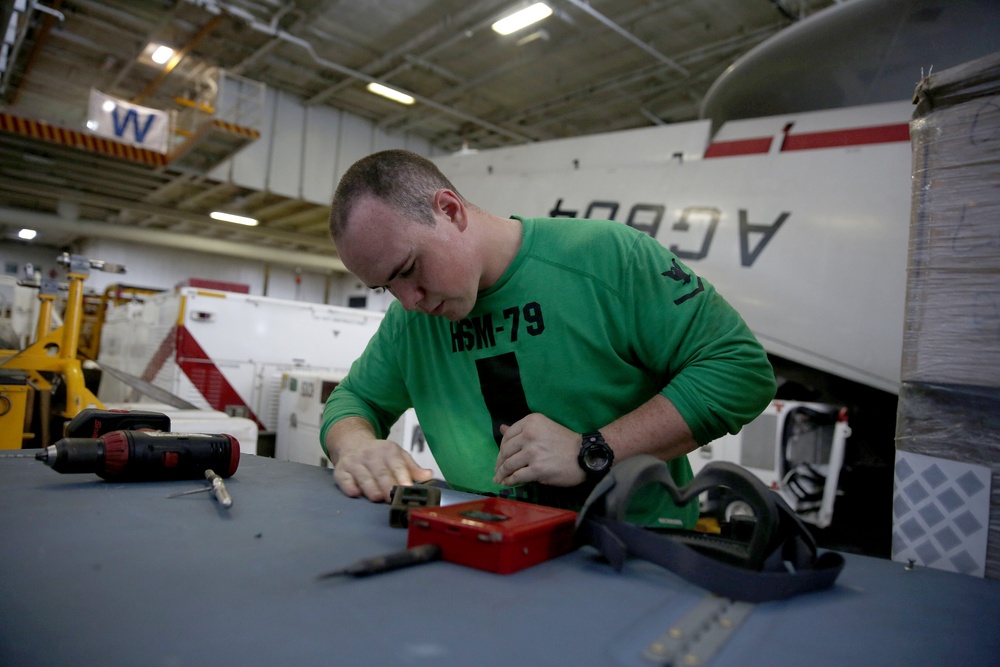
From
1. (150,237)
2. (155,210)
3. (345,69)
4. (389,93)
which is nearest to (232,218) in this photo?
(155,210)

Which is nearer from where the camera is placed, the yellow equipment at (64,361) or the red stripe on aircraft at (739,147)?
the red stripe on aircraft at (739,147)

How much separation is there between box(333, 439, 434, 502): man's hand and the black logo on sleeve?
0.62m

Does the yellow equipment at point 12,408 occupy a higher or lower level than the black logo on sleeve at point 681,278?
lower

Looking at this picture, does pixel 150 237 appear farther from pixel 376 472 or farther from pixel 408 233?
pixel 376 472

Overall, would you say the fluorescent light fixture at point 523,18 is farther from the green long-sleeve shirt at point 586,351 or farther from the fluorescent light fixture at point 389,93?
the green long-sleeve shirt at point 586,351

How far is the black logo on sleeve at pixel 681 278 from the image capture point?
1268 millimetres

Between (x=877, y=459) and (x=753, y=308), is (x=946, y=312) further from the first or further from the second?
(x=877, y=459)

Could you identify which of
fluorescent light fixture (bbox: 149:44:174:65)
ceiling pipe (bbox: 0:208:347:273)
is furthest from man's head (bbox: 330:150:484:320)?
ceiling pipe (bbox: 0:208:347:273)

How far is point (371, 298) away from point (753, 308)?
473 inches

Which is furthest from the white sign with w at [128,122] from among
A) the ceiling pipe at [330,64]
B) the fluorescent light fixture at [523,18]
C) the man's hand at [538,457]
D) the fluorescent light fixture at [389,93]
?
the man's hand at [538,457]

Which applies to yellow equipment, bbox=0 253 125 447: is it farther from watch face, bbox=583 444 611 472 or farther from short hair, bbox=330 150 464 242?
watch face, bbox=583 444 611 472

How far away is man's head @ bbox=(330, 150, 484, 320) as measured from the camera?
47.8 inches

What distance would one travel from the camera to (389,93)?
10.2m

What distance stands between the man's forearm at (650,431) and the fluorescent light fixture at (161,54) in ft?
33.5
